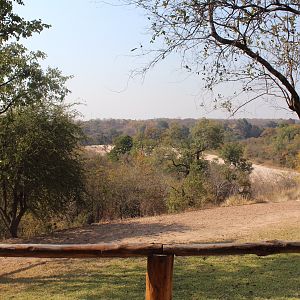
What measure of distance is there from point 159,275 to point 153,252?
6.2 inches

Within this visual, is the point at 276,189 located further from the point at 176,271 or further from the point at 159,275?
the point at 159,275

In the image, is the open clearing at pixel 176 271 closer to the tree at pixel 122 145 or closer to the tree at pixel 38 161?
the tree at pixel 38 161

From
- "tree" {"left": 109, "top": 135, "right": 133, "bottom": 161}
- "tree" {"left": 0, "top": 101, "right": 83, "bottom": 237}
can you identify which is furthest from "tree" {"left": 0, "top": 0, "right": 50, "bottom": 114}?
"tree" {"left": 109, "top": 135, "right": 133, "bottom": 161}

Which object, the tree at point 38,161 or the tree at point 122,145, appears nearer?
the tree at point 38,161

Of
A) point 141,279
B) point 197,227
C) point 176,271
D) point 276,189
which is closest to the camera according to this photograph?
point 141,279

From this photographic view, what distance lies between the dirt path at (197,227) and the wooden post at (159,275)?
24.8 ft

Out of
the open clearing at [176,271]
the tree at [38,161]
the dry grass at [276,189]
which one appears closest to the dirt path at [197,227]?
the open clearing at [176,271]

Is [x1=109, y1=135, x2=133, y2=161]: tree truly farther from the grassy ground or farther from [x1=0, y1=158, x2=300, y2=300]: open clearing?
the grassy ground

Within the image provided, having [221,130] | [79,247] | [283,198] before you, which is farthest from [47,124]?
[221,130]

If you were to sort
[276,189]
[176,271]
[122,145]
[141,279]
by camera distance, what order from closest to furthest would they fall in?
[141,279] < [176,271] < [276,189] < [122,145]

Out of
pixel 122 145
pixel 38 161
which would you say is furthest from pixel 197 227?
pixel 122 145

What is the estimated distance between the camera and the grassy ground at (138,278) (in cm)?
586

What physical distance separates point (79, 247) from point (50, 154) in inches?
364

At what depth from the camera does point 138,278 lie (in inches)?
274
